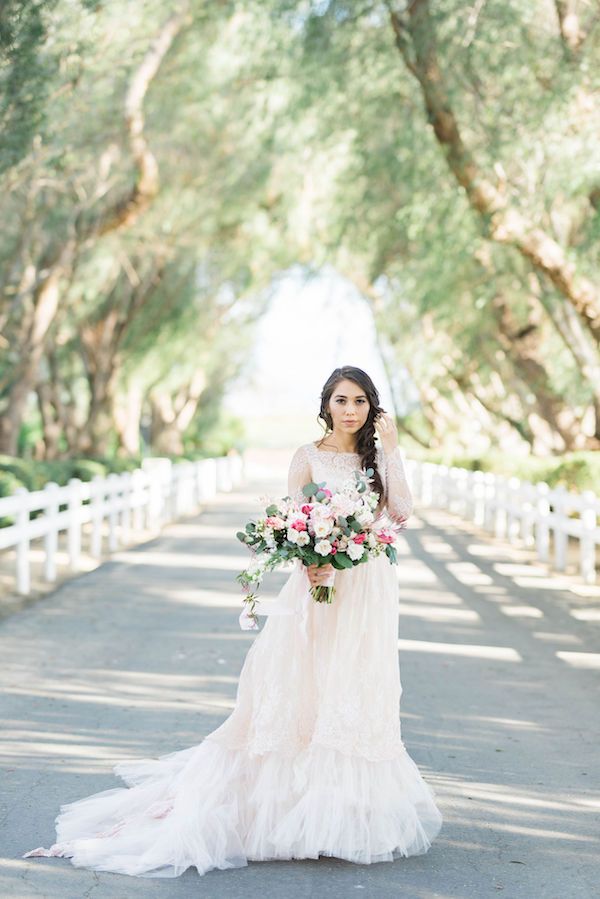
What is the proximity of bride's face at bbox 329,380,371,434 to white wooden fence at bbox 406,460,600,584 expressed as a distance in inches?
395

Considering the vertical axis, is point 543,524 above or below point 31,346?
below

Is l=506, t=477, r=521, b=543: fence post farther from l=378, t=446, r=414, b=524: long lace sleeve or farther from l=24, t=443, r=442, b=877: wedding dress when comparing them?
l=24, t=443, r=442, b=877: wedding dress

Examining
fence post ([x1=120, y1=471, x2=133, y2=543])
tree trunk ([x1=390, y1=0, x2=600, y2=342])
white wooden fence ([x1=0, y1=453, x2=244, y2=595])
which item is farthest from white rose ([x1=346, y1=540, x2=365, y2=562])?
fence post ([x1=120, y1=471, x2=133, y2=543])

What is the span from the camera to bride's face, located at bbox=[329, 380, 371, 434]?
5980mm

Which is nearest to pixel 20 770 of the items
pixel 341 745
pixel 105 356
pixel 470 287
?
pixel 341 745

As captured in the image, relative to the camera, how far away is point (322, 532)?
18.3 ft

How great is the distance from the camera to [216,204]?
93.9 feet

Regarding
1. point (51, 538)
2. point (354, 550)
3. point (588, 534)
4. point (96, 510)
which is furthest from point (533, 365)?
point (354, 550)

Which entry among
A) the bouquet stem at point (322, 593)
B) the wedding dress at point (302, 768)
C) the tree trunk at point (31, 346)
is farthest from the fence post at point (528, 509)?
the bouquet stem at point (322, 593)

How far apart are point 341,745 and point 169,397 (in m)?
45.9

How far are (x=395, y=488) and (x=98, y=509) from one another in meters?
13.4

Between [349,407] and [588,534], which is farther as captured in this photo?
[588,534]

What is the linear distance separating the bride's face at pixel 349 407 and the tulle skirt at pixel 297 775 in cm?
60

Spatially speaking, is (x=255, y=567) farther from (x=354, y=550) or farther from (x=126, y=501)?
(x=126, y=501)
